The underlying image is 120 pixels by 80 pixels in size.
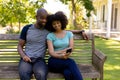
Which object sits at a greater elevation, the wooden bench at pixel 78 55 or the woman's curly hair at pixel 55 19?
the woman's curly hair at pixel 55 19

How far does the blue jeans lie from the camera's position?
14.5 feet

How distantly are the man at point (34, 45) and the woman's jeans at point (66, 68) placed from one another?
146 mm

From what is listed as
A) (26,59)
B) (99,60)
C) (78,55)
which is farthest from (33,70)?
(78,55)

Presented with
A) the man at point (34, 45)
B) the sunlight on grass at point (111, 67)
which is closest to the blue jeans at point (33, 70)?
the man at point (34, 45)

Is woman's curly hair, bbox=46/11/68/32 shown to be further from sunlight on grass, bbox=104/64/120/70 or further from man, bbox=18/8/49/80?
sunlight on grass, bbox=104/64/120/70

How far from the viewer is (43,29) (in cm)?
488

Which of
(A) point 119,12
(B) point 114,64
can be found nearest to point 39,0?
(A) point 119,12

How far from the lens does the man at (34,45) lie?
15.1 feet

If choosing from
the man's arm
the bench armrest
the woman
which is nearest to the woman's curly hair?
the woman

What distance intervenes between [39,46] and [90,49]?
1149mm

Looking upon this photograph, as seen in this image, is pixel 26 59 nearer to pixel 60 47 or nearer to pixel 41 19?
pixel 60 47

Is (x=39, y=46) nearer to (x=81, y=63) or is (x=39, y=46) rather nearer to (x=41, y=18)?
(x=41, y=18)

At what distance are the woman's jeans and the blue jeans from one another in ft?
0.48

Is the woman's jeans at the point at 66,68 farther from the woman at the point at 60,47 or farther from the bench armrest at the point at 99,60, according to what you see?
the bench armrest at the point at 99,60
